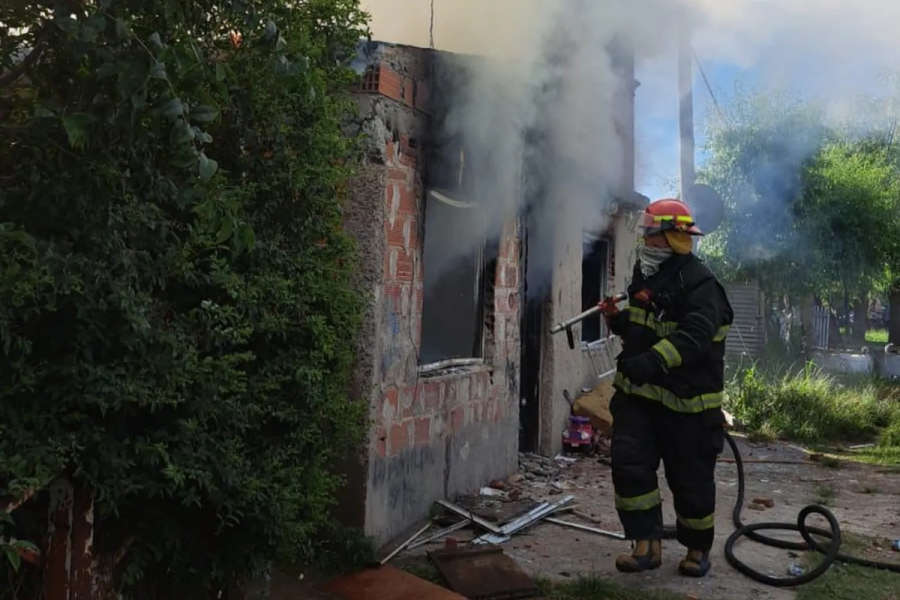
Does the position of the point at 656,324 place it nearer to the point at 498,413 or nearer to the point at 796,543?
the point at 796,543

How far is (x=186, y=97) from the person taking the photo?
2.41 meters

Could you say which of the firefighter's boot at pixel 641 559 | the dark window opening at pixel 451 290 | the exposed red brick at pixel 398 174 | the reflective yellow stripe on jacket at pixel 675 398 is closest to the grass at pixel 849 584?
the firefighter's boot at pixel 641 559

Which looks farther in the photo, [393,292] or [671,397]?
[393,292]

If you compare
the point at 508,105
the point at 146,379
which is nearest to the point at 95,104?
the point at 146,379

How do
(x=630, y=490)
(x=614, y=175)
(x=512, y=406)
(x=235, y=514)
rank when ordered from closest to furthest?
(x=235, y=514), (x=630, y=490), (x=512, y=406), (x=614, y=175)

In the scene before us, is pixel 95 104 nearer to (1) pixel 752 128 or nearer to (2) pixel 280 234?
(2) pixel 280 234

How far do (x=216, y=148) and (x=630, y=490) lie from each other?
271cm

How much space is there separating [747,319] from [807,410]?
1042cm

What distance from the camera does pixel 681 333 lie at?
4348 mm

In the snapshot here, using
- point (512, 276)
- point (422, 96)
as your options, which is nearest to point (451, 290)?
point (512, 276)

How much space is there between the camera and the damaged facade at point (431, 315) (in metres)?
4.70

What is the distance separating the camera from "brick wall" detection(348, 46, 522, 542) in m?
A: 4.69

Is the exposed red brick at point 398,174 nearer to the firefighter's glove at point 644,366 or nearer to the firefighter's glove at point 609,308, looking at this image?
the firefighter's glove at point 609,308

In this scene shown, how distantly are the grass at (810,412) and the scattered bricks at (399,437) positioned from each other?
6283mm
